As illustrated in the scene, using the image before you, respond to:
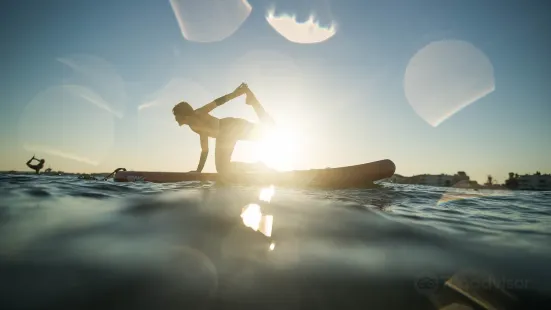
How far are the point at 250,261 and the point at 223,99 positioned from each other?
6.32 metres

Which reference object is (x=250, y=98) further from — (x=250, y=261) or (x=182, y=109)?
(x=250, y=261)

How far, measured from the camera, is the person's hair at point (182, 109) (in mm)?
7086

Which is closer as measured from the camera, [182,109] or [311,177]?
[182,109]

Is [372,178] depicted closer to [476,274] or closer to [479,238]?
[479,238]

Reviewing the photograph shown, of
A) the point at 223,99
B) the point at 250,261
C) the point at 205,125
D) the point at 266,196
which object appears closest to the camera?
the point at 250,261

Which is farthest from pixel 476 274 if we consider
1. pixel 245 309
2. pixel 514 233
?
pixel 514 233

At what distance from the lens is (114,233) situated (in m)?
2.01

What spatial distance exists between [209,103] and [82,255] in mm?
6216

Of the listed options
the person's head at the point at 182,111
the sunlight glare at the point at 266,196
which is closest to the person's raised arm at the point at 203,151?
the person's head at the point at 182,111

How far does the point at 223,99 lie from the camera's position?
7.36 metres

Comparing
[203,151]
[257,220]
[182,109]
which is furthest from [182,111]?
[257,220]

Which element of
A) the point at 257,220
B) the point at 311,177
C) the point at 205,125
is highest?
the point at 205,125

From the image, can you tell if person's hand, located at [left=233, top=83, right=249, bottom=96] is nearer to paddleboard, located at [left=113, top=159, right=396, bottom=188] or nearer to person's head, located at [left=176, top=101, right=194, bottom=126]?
person's head, located at [left=176, top=101, right=194, bottom=126]

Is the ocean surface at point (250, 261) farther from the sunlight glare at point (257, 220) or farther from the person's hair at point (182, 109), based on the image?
the person's hair at point (182, 109)
